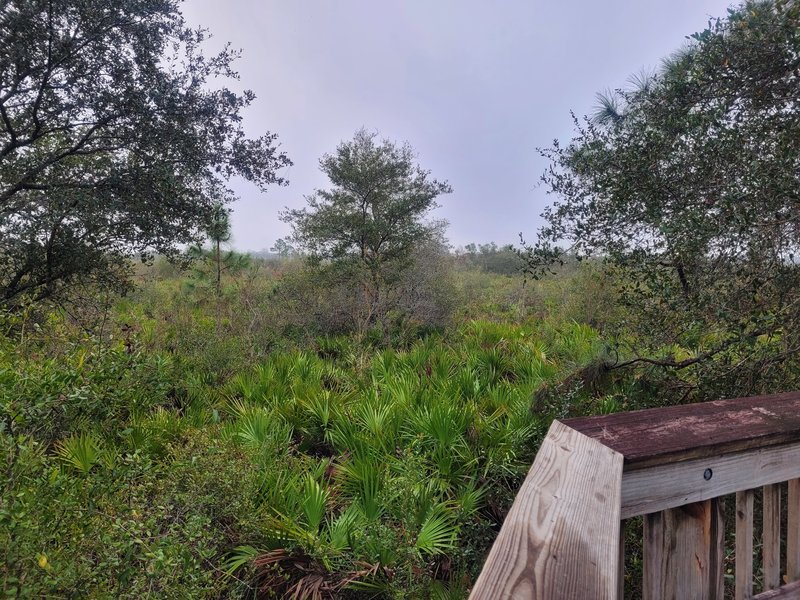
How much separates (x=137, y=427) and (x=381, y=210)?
29.5 ft

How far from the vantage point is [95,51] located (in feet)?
17.1

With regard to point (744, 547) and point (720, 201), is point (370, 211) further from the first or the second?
point (744, 547)

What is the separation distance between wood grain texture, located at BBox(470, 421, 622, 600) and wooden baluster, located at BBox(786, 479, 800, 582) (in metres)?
0.76

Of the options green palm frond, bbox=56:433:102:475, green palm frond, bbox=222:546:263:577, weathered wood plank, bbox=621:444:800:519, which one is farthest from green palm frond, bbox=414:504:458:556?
green palm frond, bbox=56:433:102:475

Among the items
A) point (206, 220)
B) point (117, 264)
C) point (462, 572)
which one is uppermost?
point (206, 220)

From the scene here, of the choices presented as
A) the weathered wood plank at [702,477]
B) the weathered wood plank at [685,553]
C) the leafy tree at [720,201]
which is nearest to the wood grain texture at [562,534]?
the weathered wood plank at [702,477]

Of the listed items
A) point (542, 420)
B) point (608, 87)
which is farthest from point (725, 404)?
point (608, 87)

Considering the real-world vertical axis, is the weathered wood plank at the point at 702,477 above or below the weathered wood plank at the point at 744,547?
above

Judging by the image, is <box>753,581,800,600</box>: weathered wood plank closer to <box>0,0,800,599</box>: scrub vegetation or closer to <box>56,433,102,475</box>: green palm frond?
<box>0,0,800,599</box>: scrub vegetation

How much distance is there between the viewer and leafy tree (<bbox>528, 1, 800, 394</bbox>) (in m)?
2.95

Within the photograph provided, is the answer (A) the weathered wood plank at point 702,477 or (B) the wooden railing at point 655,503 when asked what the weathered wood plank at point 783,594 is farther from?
(A) the weathered wood plank at point 702,477

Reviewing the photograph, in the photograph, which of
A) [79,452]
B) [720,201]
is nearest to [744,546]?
[720,201]

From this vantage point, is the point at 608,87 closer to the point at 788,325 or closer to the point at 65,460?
the point at 788,325

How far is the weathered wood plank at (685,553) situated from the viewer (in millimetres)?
1014
